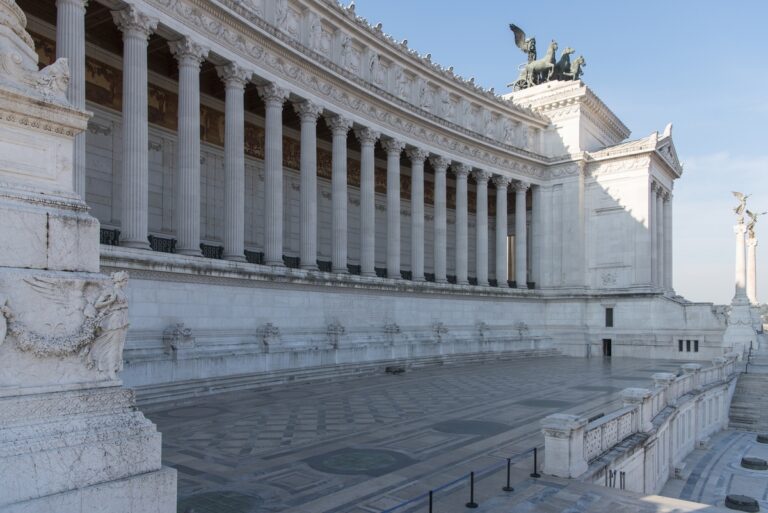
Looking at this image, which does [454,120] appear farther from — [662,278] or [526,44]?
[662,278]

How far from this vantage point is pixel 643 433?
1698cm

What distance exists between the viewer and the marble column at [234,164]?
2841 cm

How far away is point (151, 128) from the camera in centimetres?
3178

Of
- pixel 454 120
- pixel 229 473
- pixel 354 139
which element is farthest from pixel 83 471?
pixel 454 120

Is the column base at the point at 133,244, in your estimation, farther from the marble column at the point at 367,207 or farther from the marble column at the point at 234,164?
the marble column at the point at 367,207

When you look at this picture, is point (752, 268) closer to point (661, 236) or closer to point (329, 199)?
point (661, 236)

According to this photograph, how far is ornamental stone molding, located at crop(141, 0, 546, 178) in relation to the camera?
27125 mm

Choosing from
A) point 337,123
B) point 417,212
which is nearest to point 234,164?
point 337,123

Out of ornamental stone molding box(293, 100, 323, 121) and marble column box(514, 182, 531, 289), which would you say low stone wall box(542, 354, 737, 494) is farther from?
marble column box(514, 182, 531, 289)

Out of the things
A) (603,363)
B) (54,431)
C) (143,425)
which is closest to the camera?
(54,431)

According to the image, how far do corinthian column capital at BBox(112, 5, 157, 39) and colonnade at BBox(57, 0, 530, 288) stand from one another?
0.13 feet

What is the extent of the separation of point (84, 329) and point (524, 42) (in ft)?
211

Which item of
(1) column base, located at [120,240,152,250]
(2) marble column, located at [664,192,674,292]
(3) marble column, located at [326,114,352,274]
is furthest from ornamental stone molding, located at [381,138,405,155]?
(2) marble column, located at [664,192,674,292]

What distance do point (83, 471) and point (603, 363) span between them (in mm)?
41726
